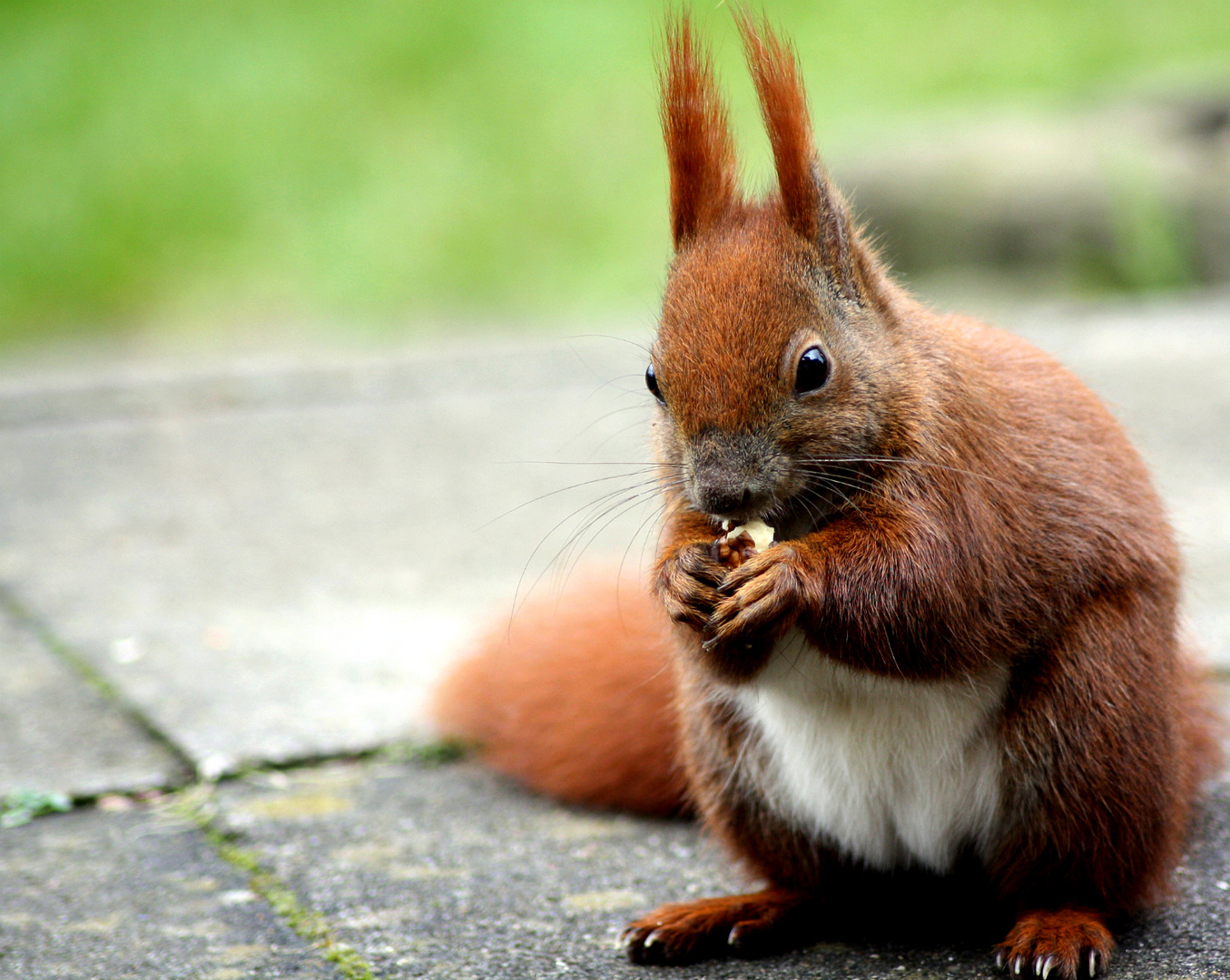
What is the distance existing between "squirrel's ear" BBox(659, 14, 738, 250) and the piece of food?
346 millimetres

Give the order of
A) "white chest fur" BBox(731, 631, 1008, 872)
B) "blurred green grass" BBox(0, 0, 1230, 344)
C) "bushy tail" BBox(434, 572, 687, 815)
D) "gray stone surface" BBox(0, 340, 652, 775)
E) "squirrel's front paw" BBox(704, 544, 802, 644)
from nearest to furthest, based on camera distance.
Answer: "squirrel's front paw" BBox(704, 544, 802, 644)
"white chest fur" BBox(731, 631, 1008, 872)
"bushy tail" BBox(434, 572, 687, 815)
"gray stone surface" BBox(0, 340, 652, 775)
"blurred green grass" BBox(0, 0, 1230, 344)

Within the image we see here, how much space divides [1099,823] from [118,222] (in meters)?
6.39

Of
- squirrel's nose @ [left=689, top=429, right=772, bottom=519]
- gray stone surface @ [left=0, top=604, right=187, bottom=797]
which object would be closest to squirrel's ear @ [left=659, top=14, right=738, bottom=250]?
squirrel's nose @ [left=689, top=429, right=772, bottom=519]

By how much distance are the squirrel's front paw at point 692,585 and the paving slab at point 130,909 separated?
A: 0.52 m

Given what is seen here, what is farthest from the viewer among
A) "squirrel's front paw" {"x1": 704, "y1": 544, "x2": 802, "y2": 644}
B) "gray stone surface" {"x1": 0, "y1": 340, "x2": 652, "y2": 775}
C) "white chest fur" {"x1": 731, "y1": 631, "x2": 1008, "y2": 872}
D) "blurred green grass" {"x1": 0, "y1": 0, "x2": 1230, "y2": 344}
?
"blurred green grass" {"x1": 0, "y1": 0, "x2": 1230, "y2": 344}

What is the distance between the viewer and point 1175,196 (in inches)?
223

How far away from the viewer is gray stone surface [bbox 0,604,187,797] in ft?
7.06

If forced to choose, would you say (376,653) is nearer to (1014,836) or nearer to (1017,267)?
(1014,836)

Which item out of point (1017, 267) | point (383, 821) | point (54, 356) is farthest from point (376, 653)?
point (1017, 267)

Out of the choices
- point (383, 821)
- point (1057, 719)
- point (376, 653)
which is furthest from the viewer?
point (376, 653)

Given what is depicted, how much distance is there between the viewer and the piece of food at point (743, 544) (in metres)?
1.63

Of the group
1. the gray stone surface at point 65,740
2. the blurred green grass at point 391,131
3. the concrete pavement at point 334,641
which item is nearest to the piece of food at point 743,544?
the concrete pavement at point 334,641

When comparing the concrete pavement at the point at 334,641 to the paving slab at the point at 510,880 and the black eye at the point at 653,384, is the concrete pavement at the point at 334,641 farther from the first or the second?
the black eye at the point at 653,384

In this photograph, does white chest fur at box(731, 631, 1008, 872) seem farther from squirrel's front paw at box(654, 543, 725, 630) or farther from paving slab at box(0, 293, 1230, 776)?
paving slab at box(0, 293, 1230, 776)
